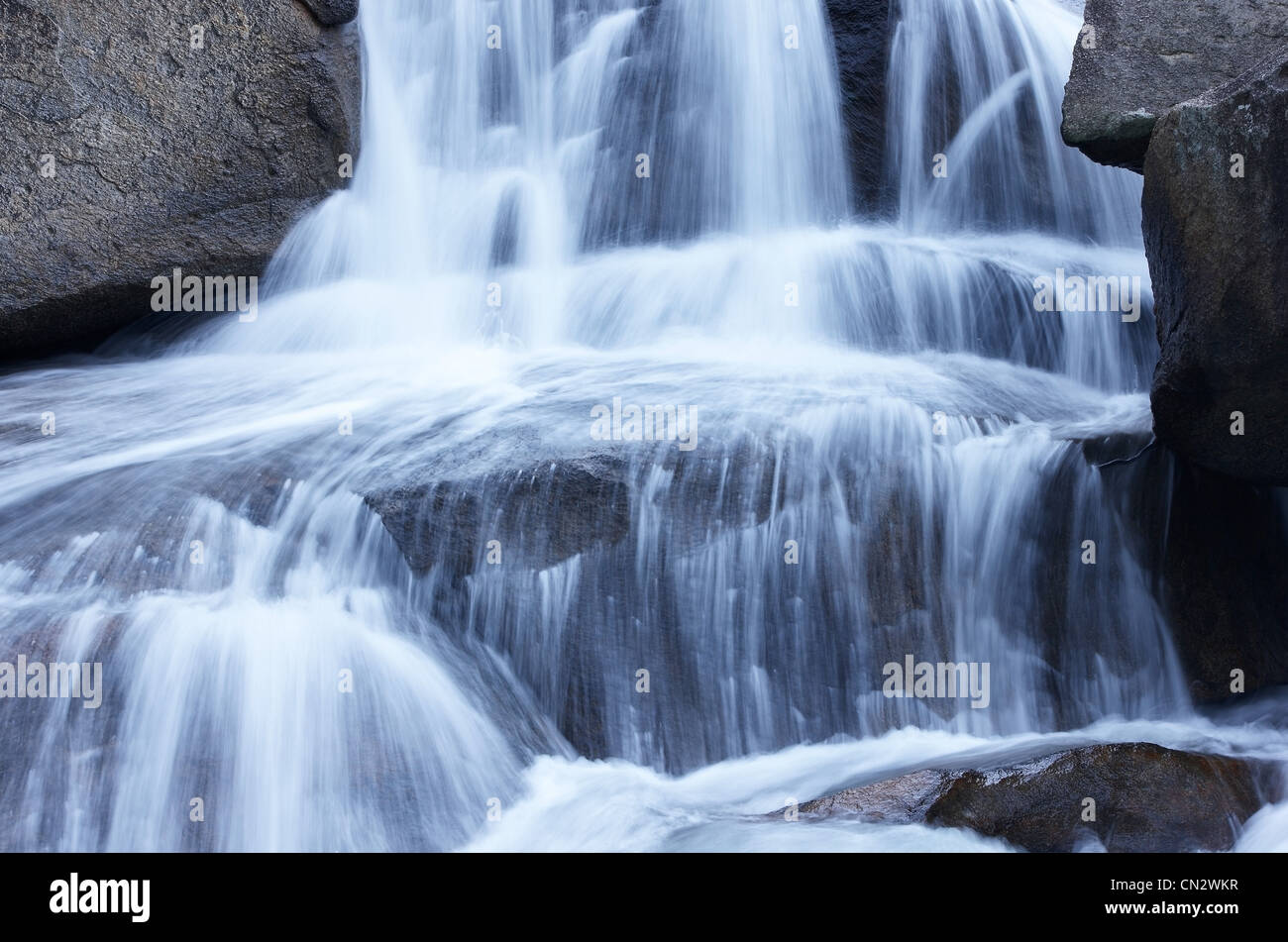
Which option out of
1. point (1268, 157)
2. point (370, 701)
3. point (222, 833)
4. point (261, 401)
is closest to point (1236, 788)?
point (1268, 157)

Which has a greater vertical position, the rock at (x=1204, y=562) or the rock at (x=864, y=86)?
the rock at (x=864, y=86)

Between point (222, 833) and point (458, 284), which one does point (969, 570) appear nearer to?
point (222, 833)

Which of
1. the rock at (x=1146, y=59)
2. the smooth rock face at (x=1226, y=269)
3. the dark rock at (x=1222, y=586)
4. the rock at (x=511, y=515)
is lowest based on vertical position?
the dark rock at (x=1222, y=586)

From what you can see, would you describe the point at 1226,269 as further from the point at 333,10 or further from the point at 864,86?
the point at 333,10

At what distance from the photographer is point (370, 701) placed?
4617mm

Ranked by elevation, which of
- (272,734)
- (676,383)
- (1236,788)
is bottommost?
(1236,788)

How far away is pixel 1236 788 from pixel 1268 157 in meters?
2.25

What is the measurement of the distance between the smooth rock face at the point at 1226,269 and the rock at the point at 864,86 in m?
3.75

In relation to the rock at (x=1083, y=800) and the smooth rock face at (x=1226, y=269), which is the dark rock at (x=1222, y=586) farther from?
the rock at (x=1083, y=800)

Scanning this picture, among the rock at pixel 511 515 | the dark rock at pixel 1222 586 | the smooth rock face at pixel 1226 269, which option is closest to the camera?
the smooth rock face at pixel 1226 269

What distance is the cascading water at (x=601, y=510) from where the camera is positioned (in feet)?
14.5

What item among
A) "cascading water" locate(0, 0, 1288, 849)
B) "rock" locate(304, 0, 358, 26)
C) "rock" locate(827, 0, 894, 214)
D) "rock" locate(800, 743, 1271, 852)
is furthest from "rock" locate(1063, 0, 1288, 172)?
"rock" locate(304, 0, 358, 26)

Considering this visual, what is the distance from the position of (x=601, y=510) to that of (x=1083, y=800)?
2220 mm

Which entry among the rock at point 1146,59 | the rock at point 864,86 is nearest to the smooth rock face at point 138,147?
the rock at point 864,86
